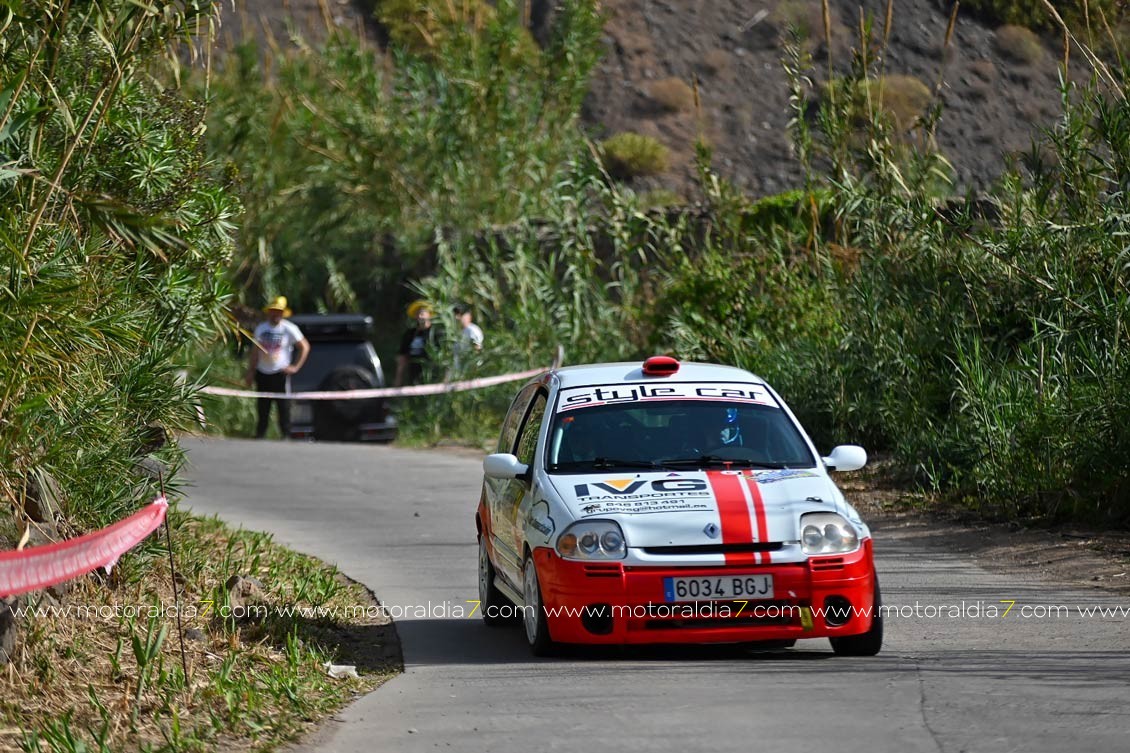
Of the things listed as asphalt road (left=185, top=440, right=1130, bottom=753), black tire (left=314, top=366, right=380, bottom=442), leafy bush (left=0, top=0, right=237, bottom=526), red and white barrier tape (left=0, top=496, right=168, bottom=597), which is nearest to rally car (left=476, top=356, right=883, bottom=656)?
asphalt road (left=185, top=440, right=1130, bottom=753)

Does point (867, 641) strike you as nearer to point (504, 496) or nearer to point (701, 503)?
point (701, 503)

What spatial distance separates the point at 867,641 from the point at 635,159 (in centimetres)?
4106

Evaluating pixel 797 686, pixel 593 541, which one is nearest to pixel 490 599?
pixel 593 541

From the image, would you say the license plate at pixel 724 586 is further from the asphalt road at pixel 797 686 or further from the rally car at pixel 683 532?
the asphalt road at pixel 797 686

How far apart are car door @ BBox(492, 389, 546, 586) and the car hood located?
399 mm

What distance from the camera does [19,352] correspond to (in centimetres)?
821

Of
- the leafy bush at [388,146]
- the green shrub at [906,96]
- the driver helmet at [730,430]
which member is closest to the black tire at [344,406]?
the leafy bush at [388,146]

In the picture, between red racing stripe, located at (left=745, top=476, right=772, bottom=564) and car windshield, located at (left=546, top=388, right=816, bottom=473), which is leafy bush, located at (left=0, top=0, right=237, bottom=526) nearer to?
car windshield, located at (left=546, top=388, right=816, bottom=473)

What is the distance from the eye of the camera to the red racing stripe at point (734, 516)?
26.3ft

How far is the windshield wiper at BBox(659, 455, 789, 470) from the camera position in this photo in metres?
8.91

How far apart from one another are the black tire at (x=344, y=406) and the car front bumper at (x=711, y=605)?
1529cm

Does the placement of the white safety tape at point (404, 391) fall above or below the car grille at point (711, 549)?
→ below

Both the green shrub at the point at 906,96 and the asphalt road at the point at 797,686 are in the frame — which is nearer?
the asphalt road at the point at 797,686

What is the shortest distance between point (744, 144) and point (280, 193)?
2271 cm
